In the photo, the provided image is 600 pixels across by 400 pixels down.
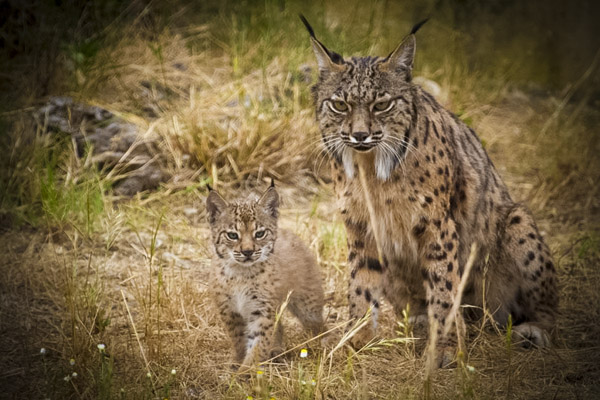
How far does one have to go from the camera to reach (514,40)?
971 centimetres

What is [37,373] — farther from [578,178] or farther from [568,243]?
[578,178]

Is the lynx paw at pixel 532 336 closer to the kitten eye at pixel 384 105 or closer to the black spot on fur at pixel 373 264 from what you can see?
the black spot on fur at pixel 373 264

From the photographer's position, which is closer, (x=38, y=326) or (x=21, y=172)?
(x=38, y=326)

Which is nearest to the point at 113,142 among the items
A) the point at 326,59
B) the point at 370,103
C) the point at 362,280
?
the point at 326,59

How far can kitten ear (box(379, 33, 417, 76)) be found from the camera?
3.92m

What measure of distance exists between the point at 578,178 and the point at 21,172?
193 inches

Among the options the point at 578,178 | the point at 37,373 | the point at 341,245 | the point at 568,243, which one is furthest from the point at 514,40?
the point at 37,373

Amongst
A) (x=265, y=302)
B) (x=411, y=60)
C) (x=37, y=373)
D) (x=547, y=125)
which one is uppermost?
(x=411, y=60)

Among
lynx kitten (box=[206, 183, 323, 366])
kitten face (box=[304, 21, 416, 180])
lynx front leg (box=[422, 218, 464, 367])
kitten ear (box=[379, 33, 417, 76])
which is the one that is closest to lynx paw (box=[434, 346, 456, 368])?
lynx front leg (box=[422, 218, 464, 367])

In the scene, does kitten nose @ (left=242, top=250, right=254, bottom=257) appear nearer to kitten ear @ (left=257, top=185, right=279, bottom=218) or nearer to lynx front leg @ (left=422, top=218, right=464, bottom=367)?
kitten ear @ (left=257, top=185, right=279, bottom=218)

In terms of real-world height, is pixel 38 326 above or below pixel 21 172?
below

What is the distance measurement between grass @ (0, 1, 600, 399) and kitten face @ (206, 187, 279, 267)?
1.33 feet

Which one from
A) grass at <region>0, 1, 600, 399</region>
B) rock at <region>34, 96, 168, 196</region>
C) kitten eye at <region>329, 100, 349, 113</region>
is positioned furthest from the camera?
rock at <region>34, 96, 168, 196</region>

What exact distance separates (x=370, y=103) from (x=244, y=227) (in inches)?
37.4
